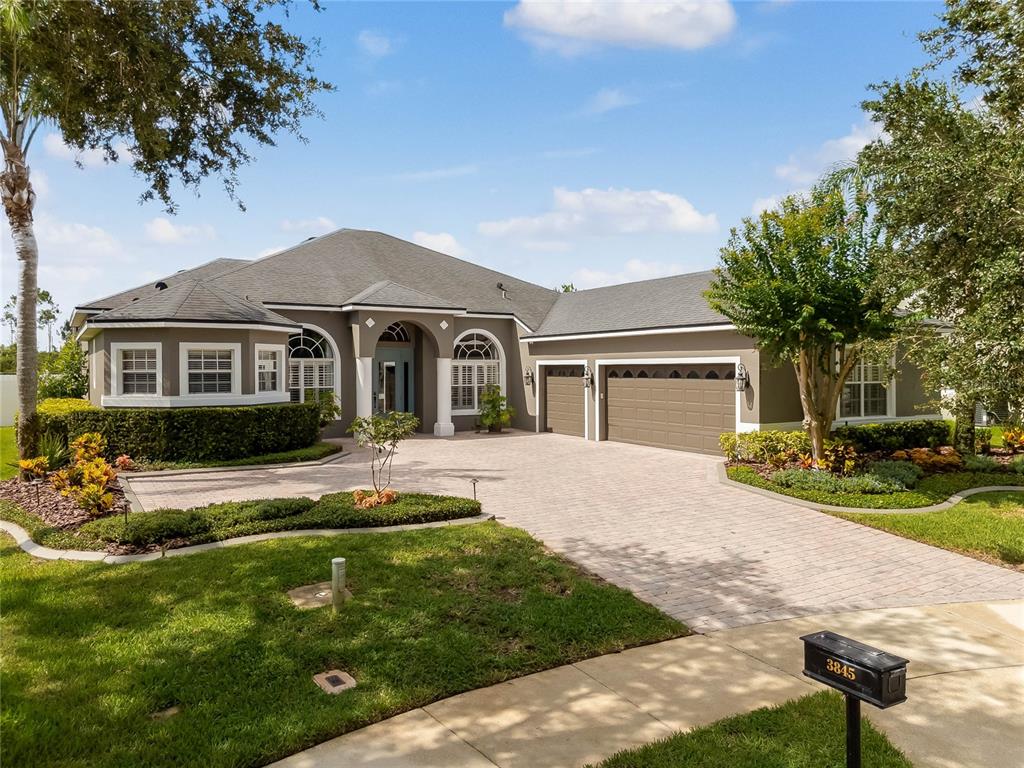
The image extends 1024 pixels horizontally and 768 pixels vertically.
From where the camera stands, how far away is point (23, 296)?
13180 mm

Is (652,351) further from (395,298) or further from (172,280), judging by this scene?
(172,280)

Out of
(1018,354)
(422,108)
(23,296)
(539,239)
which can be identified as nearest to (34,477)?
(23,296)

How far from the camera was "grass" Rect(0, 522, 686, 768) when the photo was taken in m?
4.10

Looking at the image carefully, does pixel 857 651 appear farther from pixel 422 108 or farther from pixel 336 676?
pixel 422 108

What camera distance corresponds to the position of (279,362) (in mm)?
18719

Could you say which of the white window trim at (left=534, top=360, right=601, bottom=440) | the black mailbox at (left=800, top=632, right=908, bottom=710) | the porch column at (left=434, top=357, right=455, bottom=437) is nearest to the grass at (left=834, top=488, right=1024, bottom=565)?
the black mailbox at (left=800, top=632, right=908, bottom=710)

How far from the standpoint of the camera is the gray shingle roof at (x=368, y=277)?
2103 centimetres

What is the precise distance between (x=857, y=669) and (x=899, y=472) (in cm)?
1177

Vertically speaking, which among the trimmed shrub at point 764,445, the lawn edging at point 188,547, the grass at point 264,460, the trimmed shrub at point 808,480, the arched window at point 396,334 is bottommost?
the lawn edging at point 188,547

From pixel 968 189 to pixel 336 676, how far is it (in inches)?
435

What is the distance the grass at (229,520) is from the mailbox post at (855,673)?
6.85 m

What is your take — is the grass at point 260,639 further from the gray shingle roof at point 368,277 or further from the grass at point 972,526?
the gray shingle roof at point 368,277

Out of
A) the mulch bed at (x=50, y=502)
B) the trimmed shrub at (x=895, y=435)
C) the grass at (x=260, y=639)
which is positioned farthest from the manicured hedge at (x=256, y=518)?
the trimmed shrub at (x=895, y=435)

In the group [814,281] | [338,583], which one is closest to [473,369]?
[814,281]
